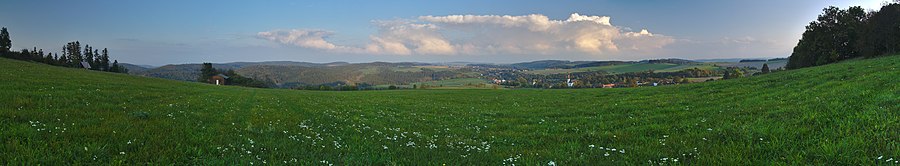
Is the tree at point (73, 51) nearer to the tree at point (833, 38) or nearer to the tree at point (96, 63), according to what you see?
the tree at point (96, 63)

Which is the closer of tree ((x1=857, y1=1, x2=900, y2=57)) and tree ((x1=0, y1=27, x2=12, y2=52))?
tree ((x1=857, y1=1, x2=900, y2=57))

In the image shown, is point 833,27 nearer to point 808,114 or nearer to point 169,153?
point 808,114

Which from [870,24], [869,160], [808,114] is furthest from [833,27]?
[869,160]

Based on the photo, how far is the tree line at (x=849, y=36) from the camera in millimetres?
56688

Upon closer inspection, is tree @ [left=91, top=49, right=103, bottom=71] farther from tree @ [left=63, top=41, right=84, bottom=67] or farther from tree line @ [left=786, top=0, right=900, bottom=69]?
tree line @ [left=786, top=0, right=900, bottom=69]

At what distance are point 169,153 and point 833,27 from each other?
90409 mm

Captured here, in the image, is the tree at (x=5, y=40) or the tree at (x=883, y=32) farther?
the tree at (x=5, y=40)

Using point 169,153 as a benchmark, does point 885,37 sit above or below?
above

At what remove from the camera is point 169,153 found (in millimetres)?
6332

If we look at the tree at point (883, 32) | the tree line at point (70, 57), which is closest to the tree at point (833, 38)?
the tree at point (883, 32)

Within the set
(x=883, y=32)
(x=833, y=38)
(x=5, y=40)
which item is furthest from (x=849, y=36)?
(x=5, y=40)

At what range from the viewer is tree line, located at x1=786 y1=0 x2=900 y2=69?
56.7 metres

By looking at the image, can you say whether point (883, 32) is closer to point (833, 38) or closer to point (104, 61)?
point (833, 38)

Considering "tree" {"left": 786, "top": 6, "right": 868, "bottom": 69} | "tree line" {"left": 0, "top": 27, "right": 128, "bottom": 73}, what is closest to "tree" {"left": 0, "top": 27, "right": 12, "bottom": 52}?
"tree line" {"left": 0, "top": 27, "right": 128, "bottom": 73}
